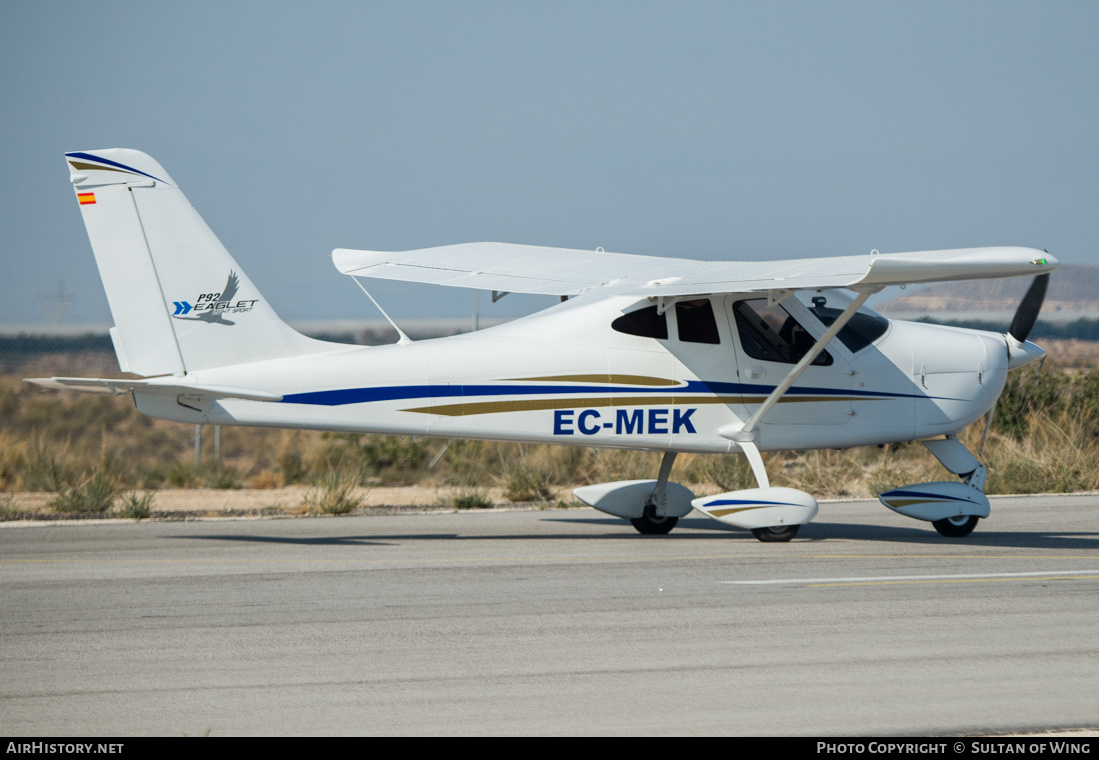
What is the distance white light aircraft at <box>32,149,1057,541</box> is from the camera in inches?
400

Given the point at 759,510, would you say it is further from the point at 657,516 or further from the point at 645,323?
the point at 645,323

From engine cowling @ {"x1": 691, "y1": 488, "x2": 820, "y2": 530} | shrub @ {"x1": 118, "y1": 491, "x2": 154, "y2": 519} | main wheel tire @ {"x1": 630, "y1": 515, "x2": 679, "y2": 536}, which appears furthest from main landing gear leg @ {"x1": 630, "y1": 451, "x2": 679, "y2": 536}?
shrub @ {"x1": 118, "y1": 491, "x2": 154, "y2": 519}

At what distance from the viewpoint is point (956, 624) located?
7.29 metres

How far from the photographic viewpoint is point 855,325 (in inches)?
469

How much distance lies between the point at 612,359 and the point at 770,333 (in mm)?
1760

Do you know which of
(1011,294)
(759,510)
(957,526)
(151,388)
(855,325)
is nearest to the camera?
(151,388)

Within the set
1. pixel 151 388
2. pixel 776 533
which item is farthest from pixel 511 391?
pixel 151 388

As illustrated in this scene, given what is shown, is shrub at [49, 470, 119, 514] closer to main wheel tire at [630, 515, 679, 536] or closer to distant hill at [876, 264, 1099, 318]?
main wheel tire at [630, 515, 679, 536]

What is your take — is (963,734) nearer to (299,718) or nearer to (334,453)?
(299,718)

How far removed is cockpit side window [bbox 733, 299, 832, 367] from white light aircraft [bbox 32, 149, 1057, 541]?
15 millimetres

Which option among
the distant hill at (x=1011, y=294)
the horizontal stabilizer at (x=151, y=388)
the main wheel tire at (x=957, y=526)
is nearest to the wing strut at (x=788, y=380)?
the main wheel tire at (x=957, y=526)

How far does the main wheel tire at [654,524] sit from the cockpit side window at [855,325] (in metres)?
A: 2.79

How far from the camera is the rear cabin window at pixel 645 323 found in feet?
37.1

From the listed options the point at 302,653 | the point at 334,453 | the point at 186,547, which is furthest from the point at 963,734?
the point at 334,453
